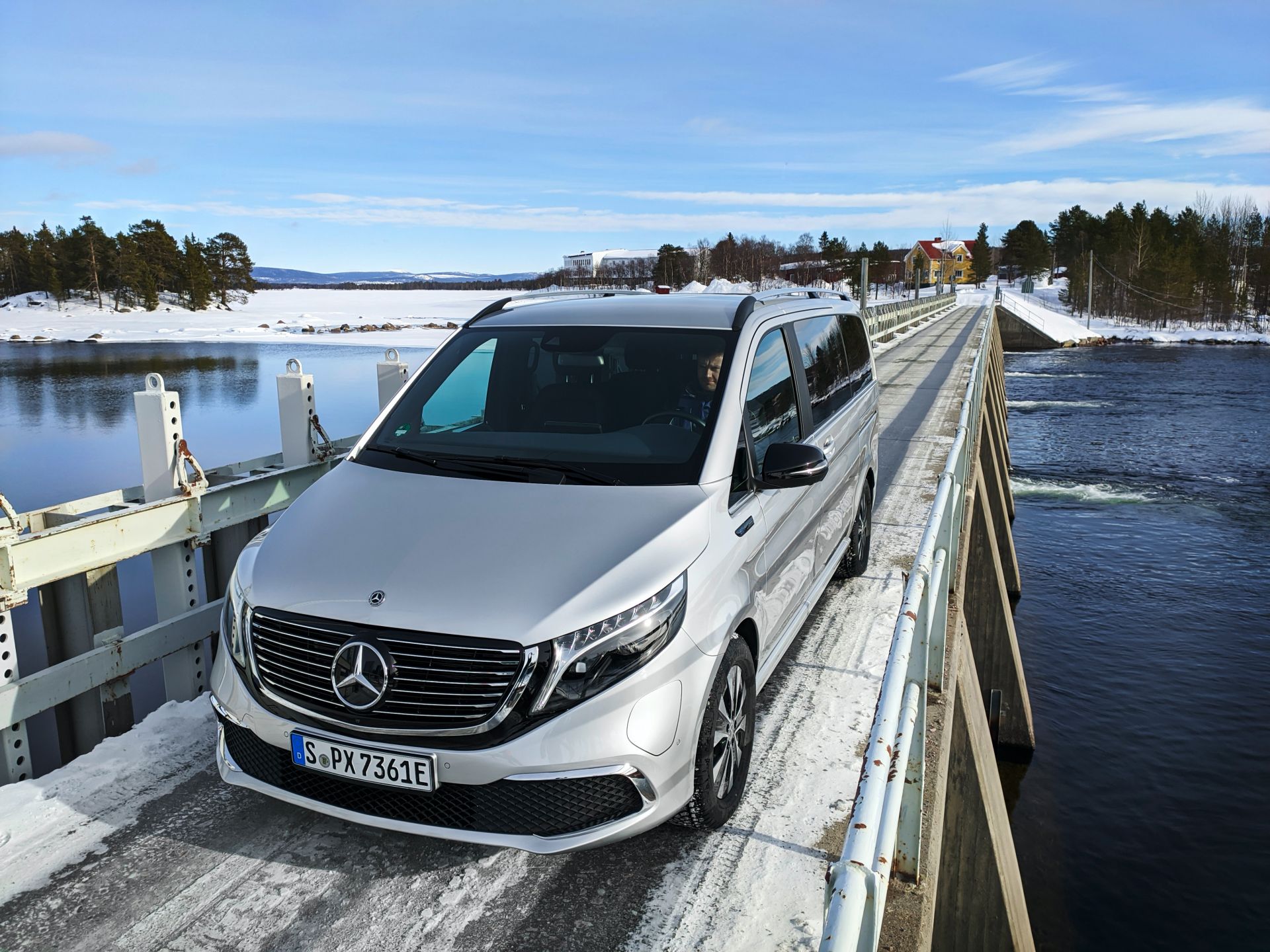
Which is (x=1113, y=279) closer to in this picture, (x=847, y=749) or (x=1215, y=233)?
(x=1215, y=233)

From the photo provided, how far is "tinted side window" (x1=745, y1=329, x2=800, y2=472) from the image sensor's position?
4.27 meters

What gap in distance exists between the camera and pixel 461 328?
17.1 feet

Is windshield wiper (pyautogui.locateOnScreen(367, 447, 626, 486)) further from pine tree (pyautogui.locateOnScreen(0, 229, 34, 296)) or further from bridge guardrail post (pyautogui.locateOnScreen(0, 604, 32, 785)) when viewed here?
pine tree (pyautogui.locateOnScreen(0, 229, 34, 296))

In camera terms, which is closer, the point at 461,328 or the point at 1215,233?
the point at 461,328

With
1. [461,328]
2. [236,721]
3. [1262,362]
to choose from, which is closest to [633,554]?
[236,721]

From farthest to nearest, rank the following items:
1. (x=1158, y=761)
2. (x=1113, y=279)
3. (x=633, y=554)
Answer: (x=1113, y=279) → (x=1158, y=761) → (x=633, y=554)

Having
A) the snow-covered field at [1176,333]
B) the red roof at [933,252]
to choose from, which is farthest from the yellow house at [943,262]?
the snow-covered field at [1176,333]

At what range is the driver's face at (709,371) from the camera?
13.8 feet

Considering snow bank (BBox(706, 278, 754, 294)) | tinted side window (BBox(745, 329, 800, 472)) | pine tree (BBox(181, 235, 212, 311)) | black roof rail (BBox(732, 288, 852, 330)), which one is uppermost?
pine tree (BBox(181, 235, 212, 311))

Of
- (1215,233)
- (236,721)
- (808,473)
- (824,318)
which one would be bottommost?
(236,721)

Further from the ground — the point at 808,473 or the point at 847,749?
the point at 808,473

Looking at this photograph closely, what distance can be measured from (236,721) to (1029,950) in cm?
432

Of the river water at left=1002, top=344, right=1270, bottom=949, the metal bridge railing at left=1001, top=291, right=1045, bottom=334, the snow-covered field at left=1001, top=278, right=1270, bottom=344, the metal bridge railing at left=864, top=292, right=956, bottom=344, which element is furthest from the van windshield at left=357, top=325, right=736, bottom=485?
the snow-covered field at left=1001, top=278, right=1270, bottom=344

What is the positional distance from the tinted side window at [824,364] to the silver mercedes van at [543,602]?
0.64 meters
